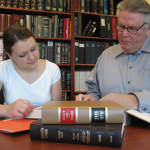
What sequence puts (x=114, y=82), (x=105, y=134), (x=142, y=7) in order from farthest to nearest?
1. (x=114, y=82)
2. (x=142, y=7)
3. (x=105, y=134)

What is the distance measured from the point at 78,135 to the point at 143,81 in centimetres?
74

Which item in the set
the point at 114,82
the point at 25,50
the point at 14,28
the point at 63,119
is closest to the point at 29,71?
the point at 25,50

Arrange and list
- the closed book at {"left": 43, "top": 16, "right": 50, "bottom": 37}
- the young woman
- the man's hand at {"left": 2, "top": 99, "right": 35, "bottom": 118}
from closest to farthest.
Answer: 1. the man's hand at {"left": 2, "top": 99, "right": 35, "bottom": 118}
2. the young woman
3. the closed book at {"left": 43, "top": 16, "right": 50, "bottom": 37}

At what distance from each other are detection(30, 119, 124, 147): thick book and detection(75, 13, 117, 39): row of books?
79.9 inches

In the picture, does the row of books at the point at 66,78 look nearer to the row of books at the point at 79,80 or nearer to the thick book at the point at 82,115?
the row of books at the point at 79,80

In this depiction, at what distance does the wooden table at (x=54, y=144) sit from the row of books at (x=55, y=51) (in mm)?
1806

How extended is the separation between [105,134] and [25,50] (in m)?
0.79

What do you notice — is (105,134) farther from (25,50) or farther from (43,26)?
(43,26)

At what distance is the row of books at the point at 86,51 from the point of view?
2.35 metres

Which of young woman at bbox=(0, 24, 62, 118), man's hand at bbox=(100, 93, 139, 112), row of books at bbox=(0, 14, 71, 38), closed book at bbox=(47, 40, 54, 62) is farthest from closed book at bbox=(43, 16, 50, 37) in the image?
man's hand at bbox=(100, 93, 139, 112)

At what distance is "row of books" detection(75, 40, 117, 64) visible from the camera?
2.35 m

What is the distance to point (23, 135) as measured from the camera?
535 mm

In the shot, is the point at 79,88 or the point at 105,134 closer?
the point at 105,134

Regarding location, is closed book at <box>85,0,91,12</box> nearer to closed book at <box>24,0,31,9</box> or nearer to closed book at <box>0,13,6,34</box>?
closed book at <box>24,0,31,9</box>
